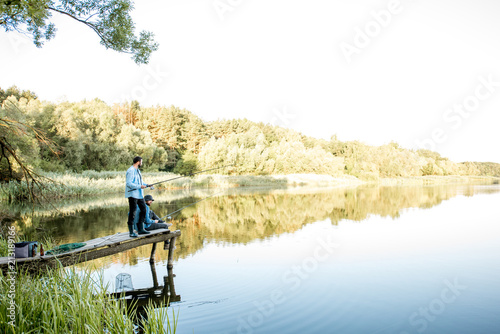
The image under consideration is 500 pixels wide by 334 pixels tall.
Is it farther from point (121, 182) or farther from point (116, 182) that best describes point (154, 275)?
point (121, 182)

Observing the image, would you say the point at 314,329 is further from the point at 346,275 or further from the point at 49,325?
the point at 49,325

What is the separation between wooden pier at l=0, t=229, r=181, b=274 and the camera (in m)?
4.84

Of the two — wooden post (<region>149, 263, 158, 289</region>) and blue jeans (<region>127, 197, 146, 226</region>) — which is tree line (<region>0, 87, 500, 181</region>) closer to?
wooden post (<region>149, 263, 158, 289</region>)

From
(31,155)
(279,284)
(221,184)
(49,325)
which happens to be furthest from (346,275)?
(221,184)

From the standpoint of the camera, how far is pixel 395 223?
12.8 meters

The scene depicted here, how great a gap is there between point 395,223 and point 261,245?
5923 millimetres

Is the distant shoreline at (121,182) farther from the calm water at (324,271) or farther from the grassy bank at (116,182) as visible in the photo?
the calm water at (324,271)

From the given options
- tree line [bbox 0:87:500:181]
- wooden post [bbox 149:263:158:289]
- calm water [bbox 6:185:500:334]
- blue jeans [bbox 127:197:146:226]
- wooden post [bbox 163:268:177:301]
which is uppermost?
tree line [bbox 0:87:500:181]

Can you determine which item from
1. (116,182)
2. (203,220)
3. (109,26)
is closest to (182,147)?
(116,182)

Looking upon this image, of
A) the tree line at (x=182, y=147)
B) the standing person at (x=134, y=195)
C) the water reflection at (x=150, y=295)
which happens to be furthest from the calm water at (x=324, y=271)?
the tree line at (x=182, y=147)

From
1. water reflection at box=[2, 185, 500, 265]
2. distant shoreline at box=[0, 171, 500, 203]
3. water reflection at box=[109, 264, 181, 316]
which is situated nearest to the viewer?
water reflection at box=[109, 264, 181, 316]

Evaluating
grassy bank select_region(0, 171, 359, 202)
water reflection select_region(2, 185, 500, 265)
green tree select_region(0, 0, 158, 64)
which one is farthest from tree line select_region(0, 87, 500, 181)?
green tree select_region(0, 0, 158, 64)

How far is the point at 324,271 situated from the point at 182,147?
43.2 metres

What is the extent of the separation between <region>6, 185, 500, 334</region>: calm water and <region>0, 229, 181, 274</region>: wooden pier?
673 millimetres
